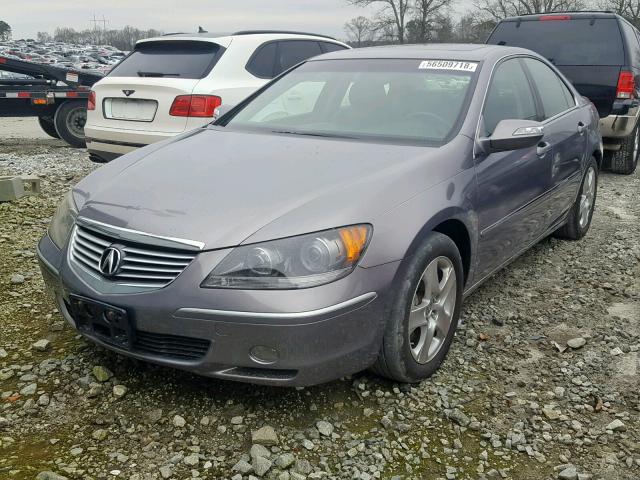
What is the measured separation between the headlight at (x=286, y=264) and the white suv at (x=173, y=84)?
3.64 meters

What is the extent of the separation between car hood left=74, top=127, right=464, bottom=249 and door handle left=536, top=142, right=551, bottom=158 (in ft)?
3.44

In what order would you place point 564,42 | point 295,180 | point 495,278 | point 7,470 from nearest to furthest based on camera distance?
point 7,470 → point 295,180 → point 495,278 → point 564,42

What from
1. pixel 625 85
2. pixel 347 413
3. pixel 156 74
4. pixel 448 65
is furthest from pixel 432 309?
pixel 625 85

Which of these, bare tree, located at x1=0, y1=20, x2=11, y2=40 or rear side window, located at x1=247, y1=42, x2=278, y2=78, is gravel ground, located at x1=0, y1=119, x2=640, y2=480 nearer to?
rear side window, located at x1=247, y1=42, x2=278, y2=78

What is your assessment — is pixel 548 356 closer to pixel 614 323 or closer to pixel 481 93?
pixel 614 323

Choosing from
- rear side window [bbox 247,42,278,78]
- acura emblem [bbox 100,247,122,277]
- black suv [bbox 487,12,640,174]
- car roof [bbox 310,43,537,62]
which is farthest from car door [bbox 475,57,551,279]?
black suv [bbox 487,12,640,174]

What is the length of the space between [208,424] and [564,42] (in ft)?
22.5

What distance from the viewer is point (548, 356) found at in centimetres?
327

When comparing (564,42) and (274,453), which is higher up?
(564,42)

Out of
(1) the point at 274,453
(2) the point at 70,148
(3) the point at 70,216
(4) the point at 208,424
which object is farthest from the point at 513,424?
(2) the point at 70,148

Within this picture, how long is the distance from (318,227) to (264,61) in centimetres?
454

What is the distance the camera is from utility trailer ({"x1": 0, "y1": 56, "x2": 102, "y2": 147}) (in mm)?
9852

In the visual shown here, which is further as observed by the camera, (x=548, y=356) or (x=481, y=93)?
(x=481, y=93)

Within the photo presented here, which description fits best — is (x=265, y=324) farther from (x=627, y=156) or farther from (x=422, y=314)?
(x=627, y=156)
